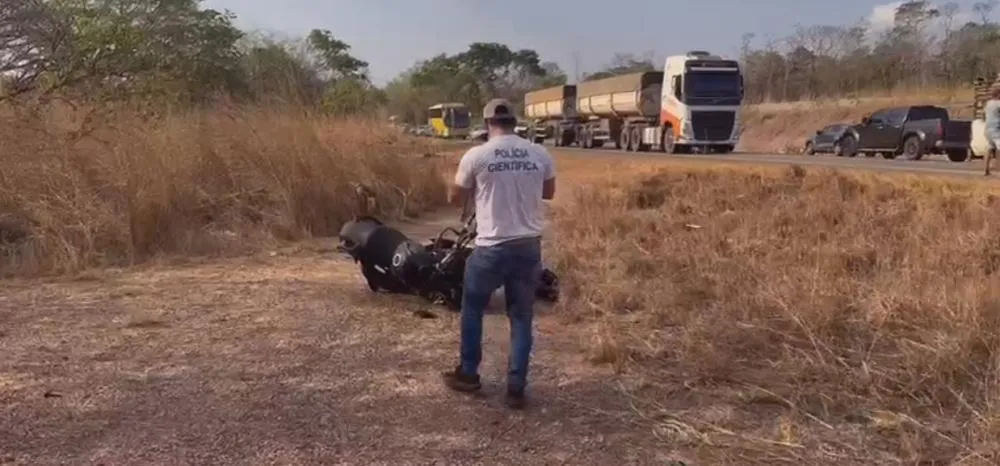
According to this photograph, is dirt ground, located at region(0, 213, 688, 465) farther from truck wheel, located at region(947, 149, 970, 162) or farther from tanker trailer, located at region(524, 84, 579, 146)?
tanker trailer, located at region(524, 84, 579, 146)

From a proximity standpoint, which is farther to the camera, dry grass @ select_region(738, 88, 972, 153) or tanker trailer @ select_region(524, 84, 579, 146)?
dry grass @ select_region(738, 88, 972, 153)

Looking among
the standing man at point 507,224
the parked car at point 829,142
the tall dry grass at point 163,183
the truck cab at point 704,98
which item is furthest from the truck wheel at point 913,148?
the standing man at point 507,224

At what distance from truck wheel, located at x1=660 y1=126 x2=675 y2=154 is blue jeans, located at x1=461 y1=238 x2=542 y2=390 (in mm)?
25143

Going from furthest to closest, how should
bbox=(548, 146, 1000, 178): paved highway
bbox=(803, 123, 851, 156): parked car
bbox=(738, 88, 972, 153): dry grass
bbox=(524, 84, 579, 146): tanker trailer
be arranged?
bbox=(738, 88, 972, 153): dry grass < bbox=(524, 84, 579, 146): tanker trailer < bbox=(803, 123, 851, 156): parked car < bbox=(548, 146, 1000, 178): paved highway

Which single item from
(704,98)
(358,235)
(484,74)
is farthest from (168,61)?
(484,74)

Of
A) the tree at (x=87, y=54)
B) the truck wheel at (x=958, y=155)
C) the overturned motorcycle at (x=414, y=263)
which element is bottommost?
the truck wheel at (x=958, y=155)

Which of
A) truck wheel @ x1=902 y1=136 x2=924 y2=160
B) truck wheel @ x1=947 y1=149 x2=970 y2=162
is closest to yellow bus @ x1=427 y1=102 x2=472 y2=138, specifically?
truck wheel @ x1=902 y1=136 x2=924 y2=160

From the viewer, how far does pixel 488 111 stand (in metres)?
5.17

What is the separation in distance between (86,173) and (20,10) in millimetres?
2374

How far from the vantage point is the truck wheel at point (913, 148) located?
2577 centimetres

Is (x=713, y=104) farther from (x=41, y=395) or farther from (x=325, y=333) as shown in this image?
(x=41, y=395)

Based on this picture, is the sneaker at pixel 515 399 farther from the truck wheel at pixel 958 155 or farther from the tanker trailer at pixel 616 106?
the tanker trailer at pixel 616 106

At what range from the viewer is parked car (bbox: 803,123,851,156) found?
101 feet

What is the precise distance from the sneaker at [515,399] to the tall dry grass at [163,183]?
564 centimetres
